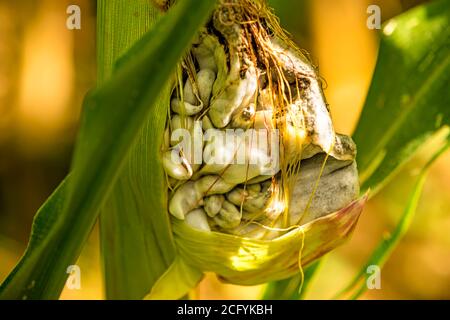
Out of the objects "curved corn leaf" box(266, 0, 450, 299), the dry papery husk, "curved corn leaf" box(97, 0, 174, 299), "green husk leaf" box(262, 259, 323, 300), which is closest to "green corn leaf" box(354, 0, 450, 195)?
"curved corn leaf" box(266, 0, 450, 299)

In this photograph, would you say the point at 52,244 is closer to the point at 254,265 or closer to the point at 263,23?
the point at 254,265

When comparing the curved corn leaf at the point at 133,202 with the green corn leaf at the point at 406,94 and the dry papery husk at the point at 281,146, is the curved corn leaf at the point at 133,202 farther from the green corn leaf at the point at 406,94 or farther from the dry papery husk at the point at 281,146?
the green corn leaf at the point at 406,94

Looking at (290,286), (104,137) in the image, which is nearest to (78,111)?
(290,286)

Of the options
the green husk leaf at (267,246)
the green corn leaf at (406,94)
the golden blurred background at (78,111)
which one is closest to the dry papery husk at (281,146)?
the green husk leaf at (267,246)

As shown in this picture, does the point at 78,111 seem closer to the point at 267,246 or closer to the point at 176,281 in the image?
the point at 176,281
